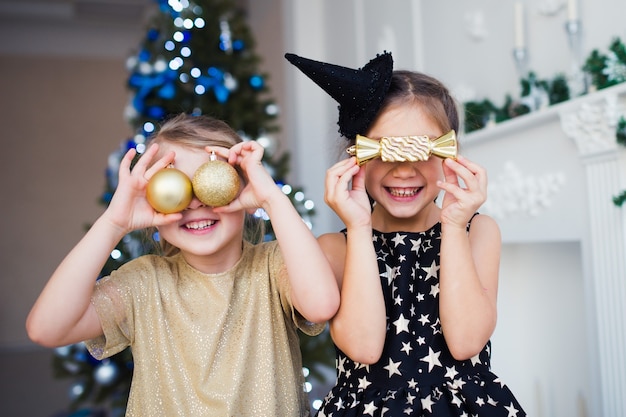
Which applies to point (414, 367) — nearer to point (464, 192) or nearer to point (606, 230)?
point (464, 192)

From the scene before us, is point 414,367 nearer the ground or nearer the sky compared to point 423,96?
nearer the ground

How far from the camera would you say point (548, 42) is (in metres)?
2.00

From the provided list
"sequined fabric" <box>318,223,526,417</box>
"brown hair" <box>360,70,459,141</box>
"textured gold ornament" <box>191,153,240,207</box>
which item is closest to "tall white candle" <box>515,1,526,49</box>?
"brown hair" <box>360,70,459,141</box>

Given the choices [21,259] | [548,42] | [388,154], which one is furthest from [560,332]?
[21,259]

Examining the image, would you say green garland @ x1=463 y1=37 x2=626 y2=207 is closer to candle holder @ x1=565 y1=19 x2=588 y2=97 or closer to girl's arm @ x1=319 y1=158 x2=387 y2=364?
candle holder @ x1=565 y1=19 x2=588 y2=97

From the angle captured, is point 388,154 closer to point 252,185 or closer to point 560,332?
point 252,185

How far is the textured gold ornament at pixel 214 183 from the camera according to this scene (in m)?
1.05

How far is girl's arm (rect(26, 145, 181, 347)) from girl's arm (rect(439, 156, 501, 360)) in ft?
1.50

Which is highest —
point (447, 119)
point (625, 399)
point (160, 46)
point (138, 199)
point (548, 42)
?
point (160, 46)

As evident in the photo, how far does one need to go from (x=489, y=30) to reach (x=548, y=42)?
336 millimetres

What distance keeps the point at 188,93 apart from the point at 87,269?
1800 mm

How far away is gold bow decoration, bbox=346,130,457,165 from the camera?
39.4 inches

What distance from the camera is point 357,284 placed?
40.4 inches

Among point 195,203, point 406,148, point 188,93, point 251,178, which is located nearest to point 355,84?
point 406,148
